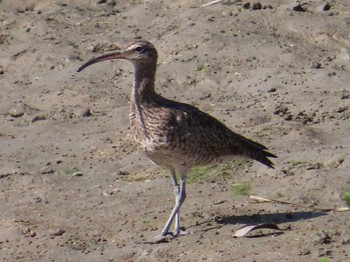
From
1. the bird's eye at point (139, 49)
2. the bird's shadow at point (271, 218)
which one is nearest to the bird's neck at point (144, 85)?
the bird's eye at point (139, 49)

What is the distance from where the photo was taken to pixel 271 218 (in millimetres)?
10188

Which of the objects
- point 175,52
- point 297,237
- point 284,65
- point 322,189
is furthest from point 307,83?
point 297,237

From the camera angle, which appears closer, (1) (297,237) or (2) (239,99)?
(1) (297,237)

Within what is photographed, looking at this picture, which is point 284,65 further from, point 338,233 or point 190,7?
point 338,233

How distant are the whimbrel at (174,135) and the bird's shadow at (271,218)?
1.33 ft

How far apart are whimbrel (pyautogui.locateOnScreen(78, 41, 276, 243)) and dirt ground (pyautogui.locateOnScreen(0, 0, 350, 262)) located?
0.34 meters

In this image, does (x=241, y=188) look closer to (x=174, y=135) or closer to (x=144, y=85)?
(x=174, y=135)

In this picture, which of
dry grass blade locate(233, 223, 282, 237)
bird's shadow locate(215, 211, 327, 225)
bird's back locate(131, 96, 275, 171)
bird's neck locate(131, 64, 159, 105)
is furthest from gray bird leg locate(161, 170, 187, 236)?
bird's neck locate(131, 64, 159, 105)

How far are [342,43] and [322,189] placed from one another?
3632 mm

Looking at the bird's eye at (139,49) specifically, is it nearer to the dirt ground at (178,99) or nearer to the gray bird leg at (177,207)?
the gray bird leg at (177,207)

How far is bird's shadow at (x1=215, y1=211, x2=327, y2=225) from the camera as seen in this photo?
1009 centimetres

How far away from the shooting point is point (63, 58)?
14328mm

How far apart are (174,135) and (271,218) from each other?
1.01 meters

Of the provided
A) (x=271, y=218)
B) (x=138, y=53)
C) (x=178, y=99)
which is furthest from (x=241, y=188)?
(x=178, y=99)
